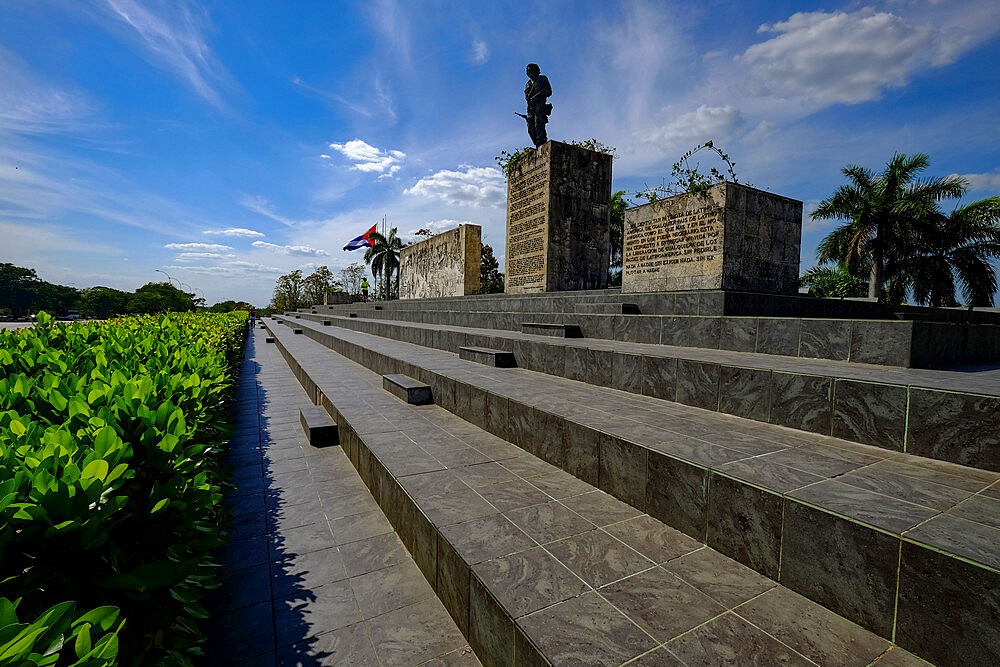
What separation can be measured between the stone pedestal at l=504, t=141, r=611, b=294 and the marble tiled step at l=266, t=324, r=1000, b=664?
8777 millimetres

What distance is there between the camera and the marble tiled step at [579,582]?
4.79 feet

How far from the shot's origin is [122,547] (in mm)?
1299

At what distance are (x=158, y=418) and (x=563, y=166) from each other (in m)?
11.5

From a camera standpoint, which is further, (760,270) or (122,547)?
(760,270)

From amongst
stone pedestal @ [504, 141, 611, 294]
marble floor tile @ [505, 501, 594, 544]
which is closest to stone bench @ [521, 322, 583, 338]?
marble floor tile @ [505, 501, 594, 544]

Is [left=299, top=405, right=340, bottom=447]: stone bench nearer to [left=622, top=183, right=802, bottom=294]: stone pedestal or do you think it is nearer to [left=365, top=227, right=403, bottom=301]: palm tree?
[left=622, top=183, right=802, bottom=294]: stone pedestal

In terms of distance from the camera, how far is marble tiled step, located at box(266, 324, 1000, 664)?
1367mm

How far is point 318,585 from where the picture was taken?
2.38m

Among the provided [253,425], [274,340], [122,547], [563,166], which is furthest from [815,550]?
[274,340]

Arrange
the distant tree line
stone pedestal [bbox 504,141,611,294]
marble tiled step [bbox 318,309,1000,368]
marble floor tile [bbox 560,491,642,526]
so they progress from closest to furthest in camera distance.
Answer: marble floor tile [bbox 560,491,642,526] → marble tiled step [bbox 318,309,1000,368] → stone pedestal [bbox 504,141,611,294] → the distant tree line

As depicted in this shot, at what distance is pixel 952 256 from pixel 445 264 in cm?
2477

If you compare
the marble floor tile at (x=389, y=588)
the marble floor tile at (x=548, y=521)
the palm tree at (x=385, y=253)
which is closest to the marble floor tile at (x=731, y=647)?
the marble floor tile at (x=548, y=521)

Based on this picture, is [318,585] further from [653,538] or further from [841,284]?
[841,284]

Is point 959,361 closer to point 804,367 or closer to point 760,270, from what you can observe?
point 804,367
